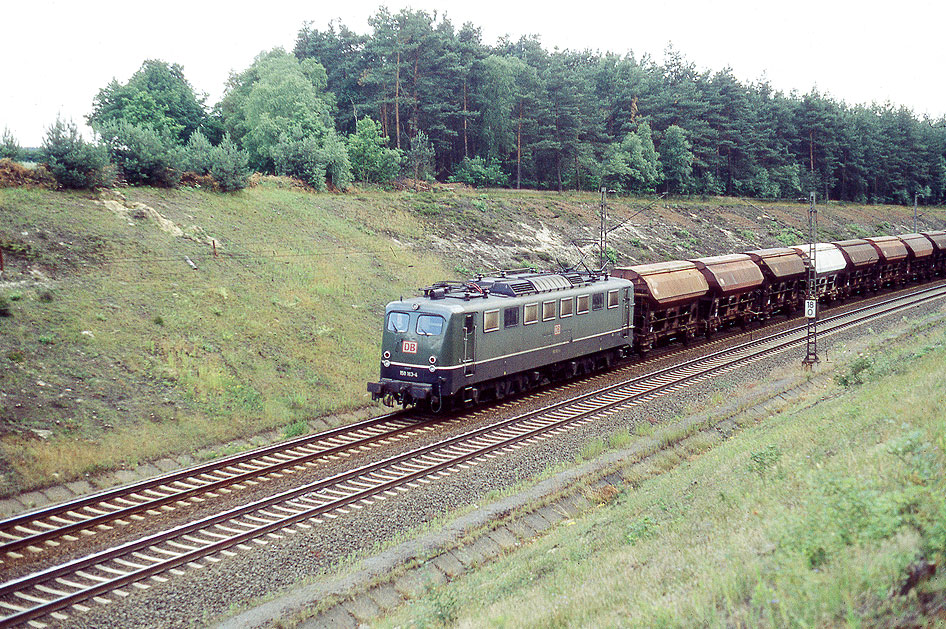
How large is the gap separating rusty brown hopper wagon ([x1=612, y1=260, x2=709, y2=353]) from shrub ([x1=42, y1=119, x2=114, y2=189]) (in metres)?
21.7

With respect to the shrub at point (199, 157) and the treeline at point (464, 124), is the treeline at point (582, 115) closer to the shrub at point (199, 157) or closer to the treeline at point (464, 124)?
the treeline at point (464, 124)

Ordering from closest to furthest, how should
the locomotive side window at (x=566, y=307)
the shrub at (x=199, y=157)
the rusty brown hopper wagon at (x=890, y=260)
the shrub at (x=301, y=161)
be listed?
the locomotive side window at (x=566, y=307)
the shrub at (x=199, y=157)
the shrub at (x=301, y=161)
the rusty brown hopper wagon at (x=890, y=260)

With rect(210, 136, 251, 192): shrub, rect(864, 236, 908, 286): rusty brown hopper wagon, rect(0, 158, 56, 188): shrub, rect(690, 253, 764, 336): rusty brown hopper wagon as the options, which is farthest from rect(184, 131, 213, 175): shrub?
rect(864, 236, 908, 286): rusty brown hopper wagon

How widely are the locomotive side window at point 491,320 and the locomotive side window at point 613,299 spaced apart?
6.22m

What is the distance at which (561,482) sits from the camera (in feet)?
50.3

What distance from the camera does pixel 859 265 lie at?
145ft

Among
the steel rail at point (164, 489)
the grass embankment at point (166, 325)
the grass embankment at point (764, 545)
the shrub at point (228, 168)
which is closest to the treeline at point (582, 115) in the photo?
the shrub at point (228, 168)

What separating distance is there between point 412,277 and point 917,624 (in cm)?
3122

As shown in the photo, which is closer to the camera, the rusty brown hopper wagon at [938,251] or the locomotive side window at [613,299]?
the locomotive side window at [613,299]

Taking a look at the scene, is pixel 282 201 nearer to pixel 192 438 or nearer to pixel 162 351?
pixel 162 351

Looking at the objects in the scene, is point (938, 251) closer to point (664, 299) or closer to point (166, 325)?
point (664, 299)

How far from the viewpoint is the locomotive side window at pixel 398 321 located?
67.8ft

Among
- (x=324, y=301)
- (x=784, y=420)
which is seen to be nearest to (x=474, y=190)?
(x=324, y=301)

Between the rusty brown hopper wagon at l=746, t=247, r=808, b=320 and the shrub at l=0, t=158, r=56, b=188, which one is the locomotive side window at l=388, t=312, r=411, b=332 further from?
the rusty brown hopper wagon at l=746, t=247, r=808, b=320
